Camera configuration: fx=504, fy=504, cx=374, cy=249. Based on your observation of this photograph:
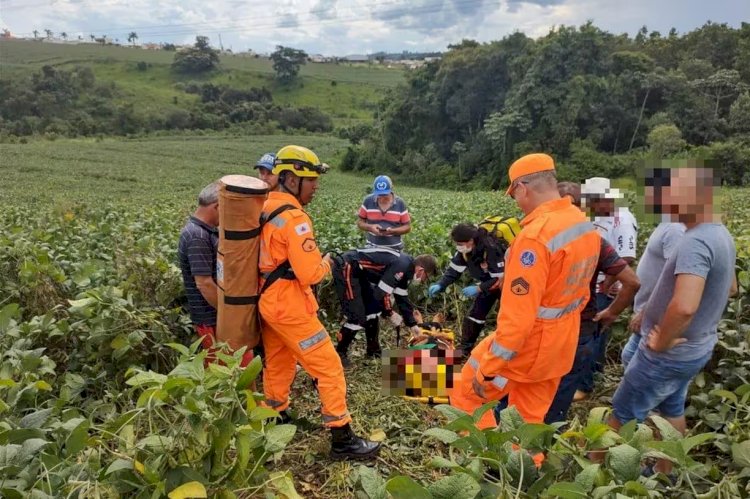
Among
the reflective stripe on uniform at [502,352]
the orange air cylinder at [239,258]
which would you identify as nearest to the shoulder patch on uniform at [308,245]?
the orange air cylinder at [239,258]

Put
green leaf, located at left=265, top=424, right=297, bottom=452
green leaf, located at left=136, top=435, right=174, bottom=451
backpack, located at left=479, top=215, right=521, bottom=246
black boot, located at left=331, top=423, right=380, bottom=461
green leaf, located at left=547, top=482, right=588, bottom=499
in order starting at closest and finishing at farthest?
green leaf, located at left=547, top=482, right=588, bottom=499
green leaf, located at left=136, top=435, right=174, bottom=451
green leaf, located at left=265, top=424, right=297, bottom=452
black boot, located at left=331, top=423, right=380, bottom=461
backpack, located at left=479, top=215, right=521, bottom=246

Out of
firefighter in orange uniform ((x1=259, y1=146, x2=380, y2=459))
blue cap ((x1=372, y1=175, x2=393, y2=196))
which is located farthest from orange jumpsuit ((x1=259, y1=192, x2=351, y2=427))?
blue cap ((x1=372, y1=175, x2=393, y2=196))

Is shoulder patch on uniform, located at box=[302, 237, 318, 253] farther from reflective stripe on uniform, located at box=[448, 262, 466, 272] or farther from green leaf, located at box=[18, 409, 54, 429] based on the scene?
reflective stripe on uniform, located at box=[448, 262, 466, 272]

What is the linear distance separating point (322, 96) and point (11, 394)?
289ft

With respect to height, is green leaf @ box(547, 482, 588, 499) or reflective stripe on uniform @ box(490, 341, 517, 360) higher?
green leaf @ box(547, 482, 588, 499)

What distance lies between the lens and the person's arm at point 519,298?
2.46 metres

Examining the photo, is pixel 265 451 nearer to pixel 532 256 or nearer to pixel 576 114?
pixel 532 256

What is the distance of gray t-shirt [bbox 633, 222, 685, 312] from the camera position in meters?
2.76

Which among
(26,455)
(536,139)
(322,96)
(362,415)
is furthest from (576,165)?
(322,96)

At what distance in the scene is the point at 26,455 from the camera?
160 centimetres

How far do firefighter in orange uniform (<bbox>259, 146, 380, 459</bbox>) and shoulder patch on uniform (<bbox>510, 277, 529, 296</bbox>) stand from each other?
115 centimetres

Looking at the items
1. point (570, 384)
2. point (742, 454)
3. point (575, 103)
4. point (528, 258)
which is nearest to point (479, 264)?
point (570, 384)

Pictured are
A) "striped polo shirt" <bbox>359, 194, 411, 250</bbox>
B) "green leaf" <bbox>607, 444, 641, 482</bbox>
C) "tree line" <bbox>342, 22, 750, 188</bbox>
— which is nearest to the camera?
"green leaf" <bbox>607, 444, 641, 482</bbox>

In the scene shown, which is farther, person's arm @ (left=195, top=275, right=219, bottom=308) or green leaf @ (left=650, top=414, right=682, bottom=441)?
person's arm @ (left=195, top=275, right=219, bottom=308)
